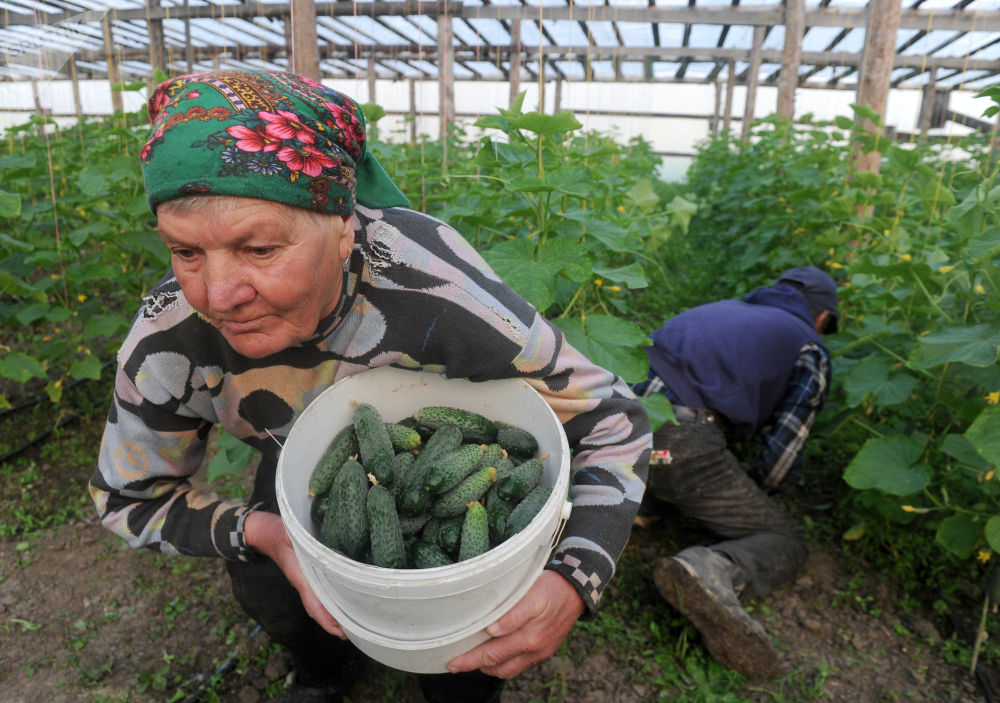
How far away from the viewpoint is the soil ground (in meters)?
2.21

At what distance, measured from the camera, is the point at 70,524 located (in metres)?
3.01

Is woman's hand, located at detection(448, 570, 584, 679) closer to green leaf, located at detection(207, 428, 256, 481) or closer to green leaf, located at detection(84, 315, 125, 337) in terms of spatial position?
green leaf, located at detection(207, 428, 256, 481)

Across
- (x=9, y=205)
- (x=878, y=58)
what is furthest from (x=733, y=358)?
(x=878, y=58)

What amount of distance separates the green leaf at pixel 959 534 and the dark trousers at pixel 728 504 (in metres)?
0.56

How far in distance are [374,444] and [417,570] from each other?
1.44 ft

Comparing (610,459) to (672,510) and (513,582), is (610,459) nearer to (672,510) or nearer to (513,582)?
(513,582)

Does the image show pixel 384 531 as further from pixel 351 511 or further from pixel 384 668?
pixel 384 668

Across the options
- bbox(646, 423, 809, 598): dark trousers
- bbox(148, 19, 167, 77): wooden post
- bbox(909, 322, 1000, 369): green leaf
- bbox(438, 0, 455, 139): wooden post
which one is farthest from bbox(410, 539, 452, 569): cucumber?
bbox(148, 19, 167, 77): wooden post

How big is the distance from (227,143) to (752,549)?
2.39 m

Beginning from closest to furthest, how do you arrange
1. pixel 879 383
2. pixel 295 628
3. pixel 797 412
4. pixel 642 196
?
pixel 295 628, pixel 879 383, pixel 797 412, pixel 642 196

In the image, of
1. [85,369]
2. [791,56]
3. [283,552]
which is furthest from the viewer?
[791,56]

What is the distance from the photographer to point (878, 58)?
454 centimetres

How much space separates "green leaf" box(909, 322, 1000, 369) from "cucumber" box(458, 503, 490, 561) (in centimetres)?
157

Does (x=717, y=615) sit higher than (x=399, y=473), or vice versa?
(x=399, y=473)
